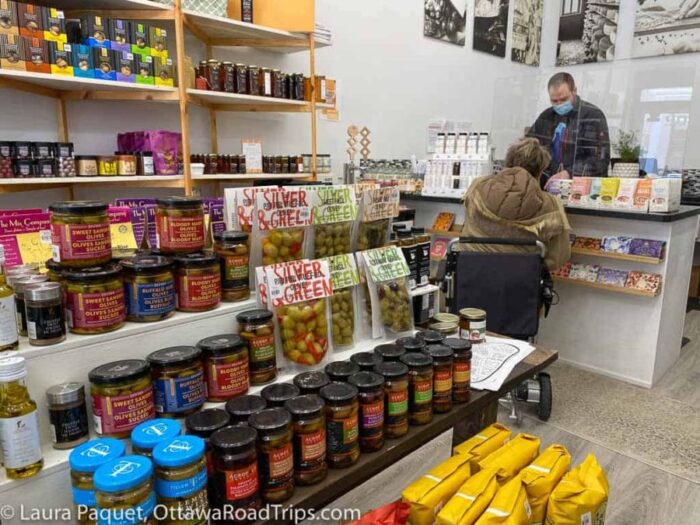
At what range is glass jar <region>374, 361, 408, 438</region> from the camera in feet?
3.87

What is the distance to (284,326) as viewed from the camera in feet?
4.36

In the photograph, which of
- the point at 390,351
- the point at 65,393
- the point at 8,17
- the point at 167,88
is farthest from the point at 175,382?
the point at 167,88

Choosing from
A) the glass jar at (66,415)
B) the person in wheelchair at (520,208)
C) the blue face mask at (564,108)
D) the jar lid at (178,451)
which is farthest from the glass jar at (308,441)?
the blue face mask at (564,108)

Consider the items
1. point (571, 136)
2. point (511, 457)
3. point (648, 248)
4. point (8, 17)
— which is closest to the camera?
point (511, 457)

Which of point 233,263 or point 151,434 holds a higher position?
point 233,263

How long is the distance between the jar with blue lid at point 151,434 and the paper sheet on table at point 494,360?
33.4 inches

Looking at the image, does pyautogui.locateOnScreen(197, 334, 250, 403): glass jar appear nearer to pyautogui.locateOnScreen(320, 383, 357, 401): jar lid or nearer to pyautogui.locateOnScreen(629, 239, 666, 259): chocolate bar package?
pyautogui.locateOnScreen(320, 383, 357, 401): jar lid

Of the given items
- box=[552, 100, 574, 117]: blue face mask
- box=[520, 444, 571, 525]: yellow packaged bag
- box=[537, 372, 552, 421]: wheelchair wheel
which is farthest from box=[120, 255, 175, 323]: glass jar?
box=[552, 100, 574, 117]: blue face mask

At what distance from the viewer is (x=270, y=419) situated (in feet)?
3.20

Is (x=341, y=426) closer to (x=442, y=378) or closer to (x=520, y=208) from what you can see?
(x=442, y=378)

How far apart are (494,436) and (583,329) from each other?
7.57 ft

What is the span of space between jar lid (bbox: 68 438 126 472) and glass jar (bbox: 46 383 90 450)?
12 centimetres

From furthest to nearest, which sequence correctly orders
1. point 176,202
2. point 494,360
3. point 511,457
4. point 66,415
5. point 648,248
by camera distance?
point 648,248 → point 494,360 → point 511,457 → point 176,202 → point 66,415

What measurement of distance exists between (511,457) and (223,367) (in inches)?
34.4
